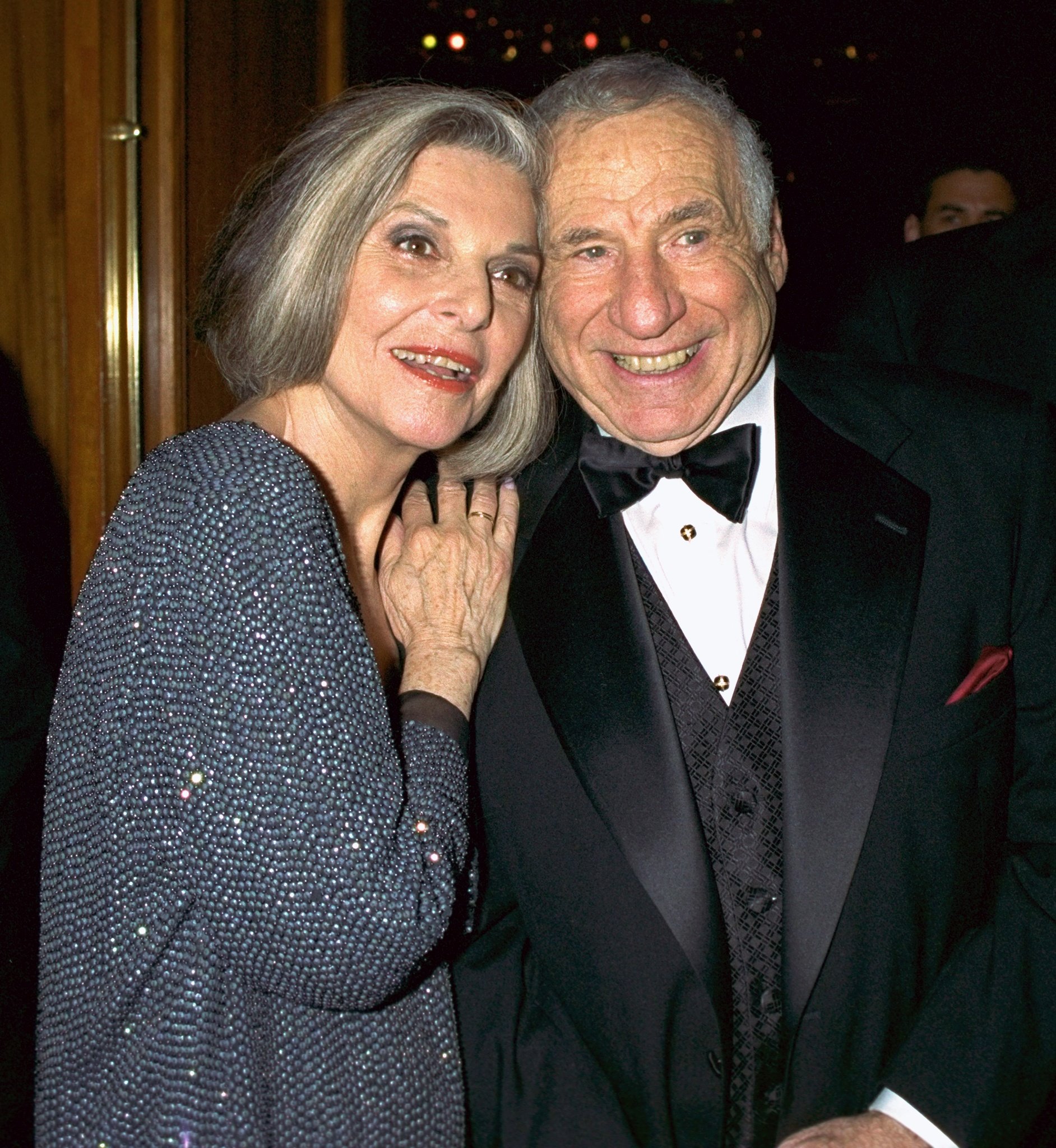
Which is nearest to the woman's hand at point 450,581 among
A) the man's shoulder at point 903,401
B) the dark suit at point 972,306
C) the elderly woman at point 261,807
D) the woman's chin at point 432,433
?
the elderly woman at point 261,807

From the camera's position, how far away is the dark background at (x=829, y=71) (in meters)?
4.30

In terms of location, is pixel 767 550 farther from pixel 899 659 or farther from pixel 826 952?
pixel 826 952

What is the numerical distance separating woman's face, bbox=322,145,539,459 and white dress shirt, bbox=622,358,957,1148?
1.09ft

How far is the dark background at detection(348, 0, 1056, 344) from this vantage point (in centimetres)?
430

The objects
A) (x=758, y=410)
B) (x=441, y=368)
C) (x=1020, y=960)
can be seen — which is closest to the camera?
(x=1020, y=960)

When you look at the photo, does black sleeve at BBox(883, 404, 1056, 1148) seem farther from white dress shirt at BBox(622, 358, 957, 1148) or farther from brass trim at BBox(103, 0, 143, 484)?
brass trim at BBox(103, 0, 143, 484)

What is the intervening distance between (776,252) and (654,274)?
307 mm

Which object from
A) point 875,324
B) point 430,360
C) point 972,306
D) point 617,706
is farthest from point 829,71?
point 617,706

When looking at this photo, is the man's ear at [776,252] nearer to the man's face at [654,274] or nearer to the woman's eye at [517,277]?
the man's face at [654,274]

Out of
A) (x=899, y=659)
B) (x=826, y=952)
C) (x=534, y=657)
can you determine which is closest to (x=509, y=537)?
(x=534, y=657)

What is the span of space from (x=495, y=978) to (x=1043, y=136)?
14.4 feet

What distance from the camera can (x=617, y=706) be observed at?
1449mm

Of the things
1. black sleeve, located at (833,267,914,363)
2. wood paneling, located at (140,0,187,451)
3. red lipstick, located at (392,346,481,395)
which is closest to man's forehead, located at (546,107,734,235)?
red lipstick, located at (392,346,481,395)

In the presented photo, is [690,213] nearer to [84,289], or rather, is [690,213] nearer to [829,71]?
[84,289]
